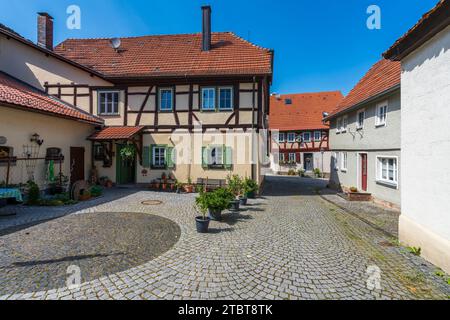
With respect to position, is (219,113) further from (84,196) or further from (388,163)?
(388,163)

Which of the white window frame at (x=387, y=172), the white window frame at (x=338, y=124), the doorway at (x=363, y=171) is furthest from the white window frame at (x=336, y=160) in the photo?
the white window frame at (x=387, y=172)

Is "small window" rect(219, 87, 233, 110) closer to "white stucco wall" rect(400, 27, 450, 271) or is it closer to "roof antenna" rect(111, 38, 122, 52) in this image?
"white stucco wall" rect(400, 27, 450, 271)

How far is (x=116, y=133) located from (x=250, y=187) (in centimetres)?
749

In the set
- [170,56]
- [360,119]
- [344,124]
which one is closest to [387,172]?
[360,119]

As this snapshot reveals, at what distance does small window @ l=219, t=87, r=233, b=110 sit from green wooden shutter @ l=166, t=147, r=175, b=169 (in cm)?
354

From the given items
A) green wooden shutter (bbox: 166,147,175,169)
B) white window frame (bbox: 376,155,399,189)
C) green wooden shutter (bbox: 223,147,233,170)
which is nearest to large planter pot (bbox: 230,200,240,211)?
green wooden shutter (bbox: 223,147,233,170)

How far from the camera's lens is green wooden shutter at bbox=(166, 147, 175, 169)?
12469mm

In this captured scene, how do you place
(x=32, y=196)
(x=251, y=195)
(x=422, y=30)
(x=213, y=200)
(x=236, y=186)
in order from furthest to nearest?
(x=251, y=195) → (x=236, y=186) → (x=32, y=196) → (x=213, y=200) → (x=422, y=30)

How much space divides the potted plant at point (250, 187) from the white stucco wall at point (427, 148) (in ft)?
20.1

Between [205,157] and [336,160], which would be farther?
[336,160]

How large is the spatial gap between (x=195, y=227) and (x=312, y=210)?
492cm

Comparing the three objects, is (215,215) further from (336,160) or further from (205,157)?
(336,160)

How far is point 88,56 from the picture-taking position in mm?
14844

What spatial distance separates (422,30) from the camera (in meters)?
4.48
